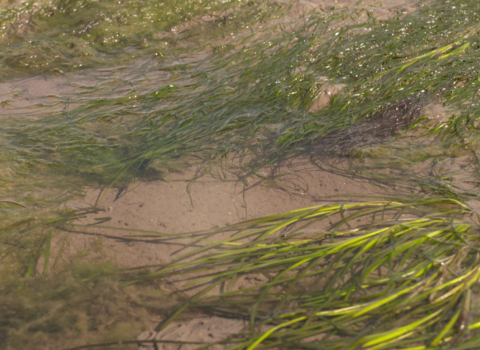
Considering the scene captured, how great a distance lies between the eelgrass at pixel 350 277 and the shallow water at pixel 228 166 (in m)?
0.01

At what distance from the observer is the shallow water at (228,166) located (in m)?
1.73

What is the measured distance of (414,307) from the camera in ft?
5.32

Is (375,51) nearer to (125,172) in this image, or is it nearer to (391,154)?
(391,154)

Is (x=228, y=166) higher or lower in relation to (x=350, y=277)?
higher

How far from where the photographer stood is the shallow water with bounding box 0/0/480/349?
173 centimetres

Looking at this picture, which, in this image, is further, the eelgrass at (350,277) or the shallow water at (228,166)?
the shallow water at (228,166)

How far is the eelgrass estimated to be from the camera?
155 cm

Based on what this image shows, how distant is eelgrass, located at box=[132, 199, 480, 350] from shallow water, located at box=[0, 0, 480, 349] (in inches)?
0.4

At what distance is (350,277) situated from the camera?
1.80 m

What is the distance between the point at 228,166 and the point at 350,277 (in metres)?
1.14

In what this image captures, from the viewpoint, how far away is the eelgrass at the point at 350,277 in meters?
1.55

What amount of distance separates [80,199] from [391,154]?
1912 mm

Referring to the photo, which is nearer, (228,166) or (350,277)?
(350,277)

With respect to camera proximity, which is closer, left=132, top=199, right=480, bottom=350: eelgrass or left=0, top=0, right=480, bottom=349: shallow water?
left=132, top=199, right=480, bottom=350: eelgrass
